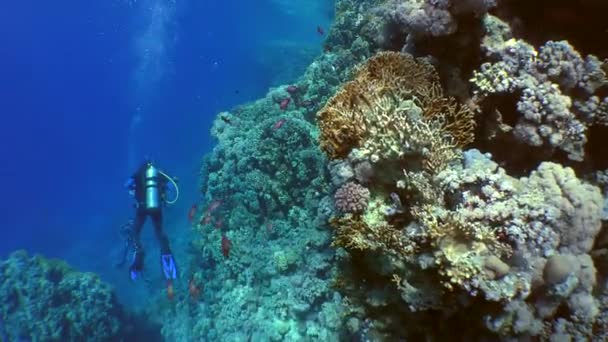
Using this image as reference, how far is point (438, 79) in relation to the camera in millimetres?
4258

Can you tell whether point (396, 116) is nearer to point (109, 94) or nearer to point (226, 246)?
point (226, 246)

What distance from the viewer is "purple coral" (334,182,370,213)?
12.4 feet

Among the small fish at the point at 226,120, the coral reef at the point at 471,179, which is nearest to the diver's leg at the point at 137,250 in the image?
the small fish at the point at 226,120

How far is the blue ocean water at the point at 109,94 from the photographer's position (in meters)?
35.6

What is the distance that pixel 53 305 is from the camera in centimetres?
1420

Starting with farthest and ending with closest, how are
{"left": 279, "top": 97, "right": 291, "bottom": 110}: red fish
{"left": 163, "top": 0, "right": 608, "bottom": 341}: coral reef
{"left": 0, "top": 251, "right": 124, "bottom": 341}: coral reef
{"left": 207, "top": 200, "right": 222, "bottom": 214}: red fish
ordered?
{"left": 0, "top": 251, "right": 124, "bottom": 341}: coral reef
{"left": 279, "top": 97, "right": 291, "bottom": 110}: red fish
{"left": 207, "top": 200, "right": 222, "bottom": 214}: red fish
{"left": 163, "top": 0, "right": 608, "bottom": 341}: coral reef

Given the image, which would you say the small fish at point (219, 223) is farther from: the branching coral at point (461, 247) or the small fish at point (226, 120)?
the branching coral at point (461, 247)

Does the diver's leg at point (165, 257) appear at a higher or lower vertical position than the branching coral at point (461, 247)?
higher

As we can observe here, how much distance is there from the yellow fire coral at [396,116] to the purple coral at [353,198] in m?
0.36

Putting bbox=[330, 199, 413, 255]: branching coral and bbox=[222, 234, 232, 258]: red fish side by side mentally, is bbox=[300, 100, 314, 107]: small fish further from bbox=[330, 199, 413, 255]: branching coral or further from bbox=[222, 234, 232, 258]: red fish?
bbox=[330, 199, 413, 255]: branching coral

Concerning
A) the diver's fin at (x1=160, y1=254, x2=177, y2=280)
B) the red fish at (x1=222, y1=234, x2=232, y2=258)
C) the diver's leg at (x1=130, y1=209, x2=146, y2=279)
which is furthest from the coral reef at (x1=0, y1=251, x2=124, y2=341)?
the red fish at (x1=222, y1=234, x2=232, y2=258)

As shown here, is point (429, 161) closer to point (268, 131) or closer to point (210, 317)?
point (268, 131)

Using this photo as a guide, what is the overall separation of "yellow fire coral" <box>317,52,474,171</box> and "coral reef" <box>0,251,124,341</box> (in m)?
13.7

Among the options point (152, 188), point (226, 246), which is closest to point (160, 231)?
point (152, 188)
